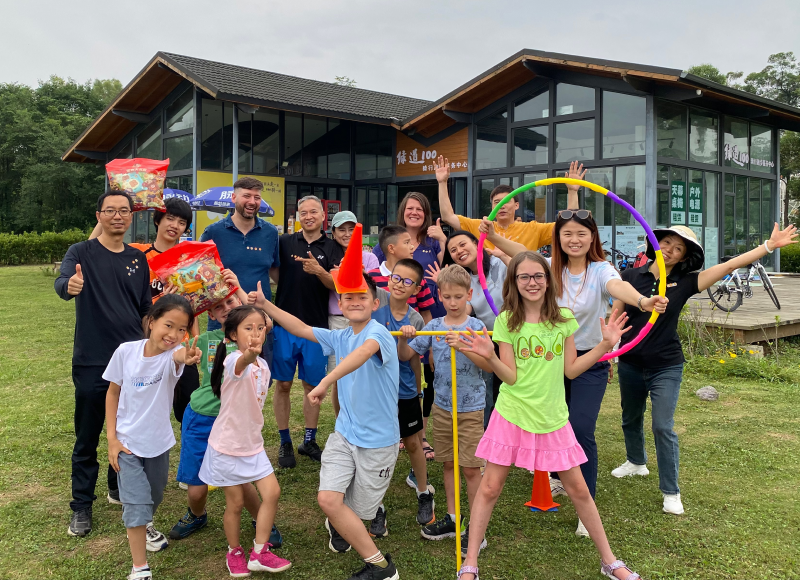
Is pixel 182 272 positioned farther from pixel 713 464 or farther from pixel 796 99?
pixel 796 99

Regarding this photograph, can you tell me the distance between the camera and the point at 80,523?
11.5ft

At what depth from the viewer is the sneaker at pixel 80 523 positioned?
3485 millimetres

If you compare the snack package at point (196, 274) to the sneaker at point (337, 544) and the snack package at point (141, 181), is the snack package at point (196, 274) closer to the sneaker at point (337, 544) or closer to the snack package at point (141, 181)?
the snack package at point (141, 181)

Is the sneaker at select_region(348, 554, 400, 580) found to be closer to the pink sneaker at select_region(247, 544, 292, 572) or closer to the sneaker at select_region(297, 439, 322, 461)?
the pink sneaker at select_region(247, 544, 292, 572)

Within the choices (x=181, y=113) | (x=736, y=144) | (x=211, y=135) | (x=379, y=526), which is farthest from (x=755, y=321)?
(x=181, y=113)

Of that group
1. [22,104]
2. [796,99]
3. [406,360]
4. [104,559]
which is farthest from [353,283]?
[796,99]

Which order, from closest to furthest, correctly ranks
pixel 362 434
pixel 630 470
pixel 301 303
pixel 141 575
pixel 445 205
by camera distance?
pixel 141 575 < pixel 362 434 < pixel 630 470 < pixel 301 303 < pixel 445 205

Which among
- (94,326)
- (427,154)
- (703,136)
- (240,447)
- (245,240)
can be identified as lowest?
(240,447)

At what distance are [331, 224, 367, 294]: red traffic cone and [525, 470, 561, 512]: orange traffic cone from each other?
174 cm

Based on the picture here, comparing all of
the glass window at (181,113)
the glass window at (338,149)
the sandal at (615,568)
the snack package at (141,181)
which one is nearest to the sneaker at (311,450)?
the snack package at (141,181)

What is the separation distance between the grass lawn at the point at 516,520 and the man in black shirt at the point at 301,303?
1.65ft

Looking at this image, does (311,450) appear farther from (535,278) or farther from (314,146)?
(314,146)

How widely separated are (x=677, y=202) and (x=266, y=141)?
1110 centimetres

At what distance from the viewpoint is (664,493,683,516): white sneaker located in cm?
378
